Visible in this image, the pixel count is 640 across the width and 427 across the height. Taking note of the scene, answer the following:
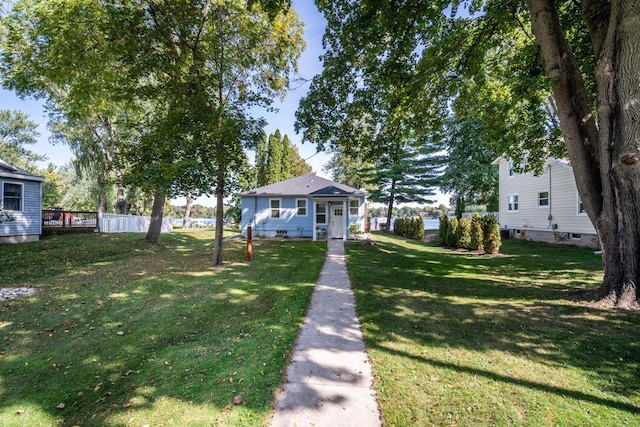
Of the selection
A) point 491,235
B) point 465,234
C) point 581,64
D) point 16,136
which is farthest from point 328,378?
point 16,136

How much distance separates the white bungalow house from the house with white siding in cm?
951

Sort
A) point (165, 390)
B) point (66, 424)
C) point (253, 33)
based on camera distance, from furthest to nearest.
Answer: point (253, 33)
point (165, 390)
point (66, 424)

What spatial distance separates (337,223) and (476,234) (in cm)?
743

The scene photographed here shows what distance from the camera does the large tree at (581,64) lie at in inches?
180

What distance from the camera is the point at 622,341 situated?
364 cm

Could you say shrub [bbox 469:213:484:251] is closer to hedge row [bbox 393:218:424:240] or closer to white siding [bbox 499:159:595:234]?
white siding [bbox 499:159:595:234]

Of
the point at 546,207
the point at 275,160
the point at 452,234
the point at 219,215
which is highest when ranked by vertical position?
the point at 275,160

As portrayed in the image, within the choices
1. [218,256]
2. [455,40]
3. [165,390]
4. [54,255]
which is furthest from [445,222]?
[54,255]

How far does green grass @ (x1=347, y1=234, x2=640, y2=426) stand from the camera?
250cm

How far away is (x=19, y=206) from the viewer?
1255 cm

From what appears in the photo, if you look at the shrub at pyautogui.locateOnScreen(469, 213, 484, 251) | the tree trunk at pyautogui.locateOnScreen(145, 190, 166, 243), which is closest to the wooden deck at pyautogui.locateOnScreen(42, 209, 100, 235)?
the tree trunk at pyautogui.locateOnScreen(145, 190, 166, 243)

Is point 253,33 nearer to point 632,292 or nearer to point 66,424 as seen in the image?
point 66,424

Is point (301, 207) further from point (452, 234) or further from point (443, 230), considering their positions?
point (452, 234)

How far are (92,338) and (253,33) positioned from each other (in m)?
8.83
